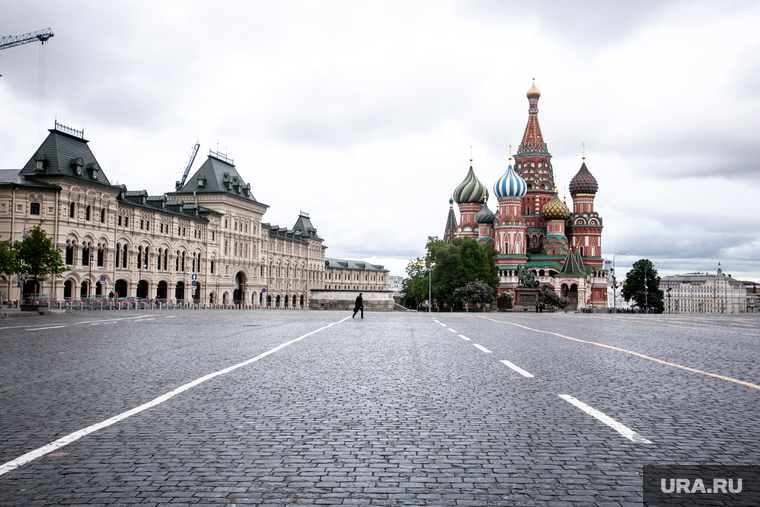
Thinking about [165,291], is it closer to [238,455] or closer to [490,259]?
[490,259]

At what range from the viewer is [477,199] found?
11175cm

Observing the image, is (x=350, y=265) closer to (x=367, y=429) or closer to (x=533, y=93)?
(x=533, y=93)

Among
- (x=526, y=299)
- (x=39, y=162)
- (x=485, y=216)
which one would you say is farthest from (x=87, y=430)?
(x=485, y=216)

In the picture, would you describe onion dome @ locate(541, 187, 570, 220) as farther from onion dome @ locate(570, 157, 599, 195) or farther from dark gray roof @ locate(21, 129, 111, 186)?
dark gray roof @ locate(21, 129, 111, 186)

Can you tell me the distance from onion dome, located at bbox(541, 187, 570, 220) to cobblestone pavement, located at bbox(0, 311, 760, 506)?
9512 cm

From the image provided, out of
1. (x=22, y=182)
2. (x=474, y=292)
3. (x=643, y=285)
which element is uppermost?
(x=22, y=182)

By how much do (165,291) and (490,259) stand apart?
156ft

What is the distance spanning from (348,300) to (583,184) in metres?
63.6

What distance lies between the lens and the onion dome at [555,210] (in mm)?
102375

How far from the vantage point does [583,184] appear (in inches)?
4235

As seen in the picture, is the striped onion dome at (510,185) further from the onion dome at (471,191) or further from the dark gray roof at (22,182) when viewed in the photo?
the dark gray roof at (22,182)

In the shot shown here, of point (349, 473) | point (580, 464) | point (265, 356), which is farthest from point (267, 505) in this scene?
point (265, 356)

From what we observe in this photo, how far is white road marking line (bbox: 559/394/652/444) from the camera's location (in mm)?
5031

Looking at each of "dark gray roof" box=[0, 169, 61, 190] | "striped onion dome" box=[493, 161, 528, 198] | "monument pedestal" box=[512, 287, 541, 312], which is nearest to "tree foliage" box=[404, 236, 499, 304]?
"monument pedestal" box=[512, 287, 541, 312]
